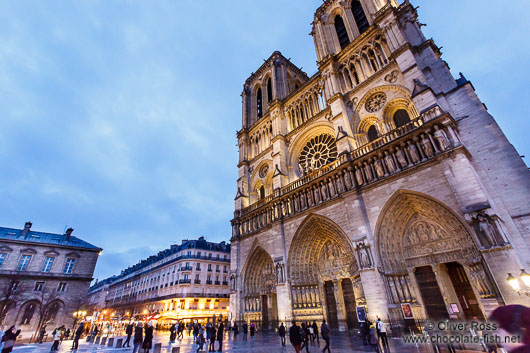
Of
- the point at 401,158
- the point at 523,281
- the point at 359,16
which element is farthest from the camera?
the point at 359,16

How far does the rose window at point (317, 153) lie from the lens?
55.7 feet

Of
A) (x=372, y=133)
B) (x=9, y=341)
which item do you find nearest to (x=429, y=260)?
(x=372, y=133)

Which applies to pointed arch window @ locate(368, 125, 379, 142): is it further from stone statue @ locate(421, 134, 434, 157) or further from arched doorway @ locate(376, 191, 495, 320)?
arched doorway @ locate(376, 191, 495, 320)

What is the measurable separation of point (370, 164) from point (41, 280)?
29202mm

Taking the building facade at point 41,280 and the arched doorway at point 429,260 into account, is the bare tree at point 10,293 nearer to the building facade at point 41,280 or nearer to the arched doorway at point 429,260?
Answer: the building facade at point 41,280

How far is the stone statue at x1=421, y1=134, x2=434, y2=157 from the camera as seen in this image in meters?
10.6

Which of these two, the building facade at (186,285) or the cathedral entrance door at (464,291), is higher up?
the building facade at (186,285)

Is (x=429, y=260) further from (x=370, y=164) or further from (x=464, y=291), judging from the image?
(x=370, y=164)

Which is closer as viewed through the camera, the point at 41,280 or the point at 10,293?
the point at 10,293

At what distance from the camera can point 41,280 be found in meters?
22.9

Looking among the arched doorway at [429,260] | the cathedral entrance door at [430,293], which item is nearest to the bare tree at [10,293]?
the arched doorway at [429,260]

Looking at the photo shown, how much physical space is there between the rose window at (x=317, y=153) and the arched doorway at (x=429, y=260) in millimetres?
6289

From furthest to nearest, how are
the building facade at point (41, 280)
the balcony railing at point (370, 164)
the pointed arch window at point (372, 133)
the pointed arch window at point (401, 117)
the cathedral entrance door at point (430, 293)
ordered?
the building facade at point (41, 280), the pointed arch window at point (372, 133), the pointed arch window at point (401, 117), the balcony railing at point (370, 164), the cathedral entrance door at point (430, 293)

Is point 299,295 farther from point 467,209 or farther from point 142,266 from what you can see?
point 142,266
